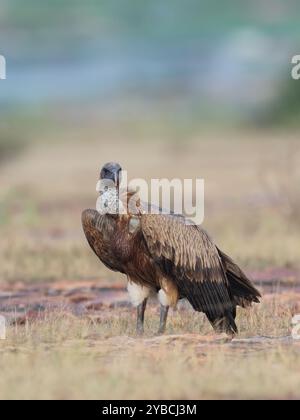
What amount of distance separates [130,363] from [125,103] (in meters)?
71.6

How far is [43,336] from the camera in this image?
11.7 metres

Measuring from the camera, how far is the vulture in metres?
11.7

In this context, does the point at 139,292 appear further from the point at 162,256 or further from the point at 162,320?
the point at 162,256

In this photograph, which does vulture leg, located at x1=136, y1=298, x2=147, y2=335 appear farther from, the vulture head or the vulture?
the vulture head

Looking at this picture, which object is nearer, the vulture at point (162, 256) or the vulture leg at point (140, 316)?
the vulture at point (162, 256)

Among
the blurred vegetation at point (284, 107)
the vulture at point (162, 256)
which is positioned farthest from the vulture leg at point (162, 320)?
the blurred vegetation at point (284, 107)

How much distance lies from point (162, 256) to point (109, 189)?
75cm

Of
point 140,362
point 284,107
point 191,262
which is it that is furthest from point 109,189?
point 284,107

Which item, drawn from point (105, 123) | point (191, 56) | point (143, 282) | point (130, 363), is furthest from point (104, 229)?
point (191, 56)

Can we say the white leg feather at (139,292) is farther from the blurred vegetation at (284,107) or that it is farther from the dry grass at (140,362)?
the blurred vegetation at (284,107)

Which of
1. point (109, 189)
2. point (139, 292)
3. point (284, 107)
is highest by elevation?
point (284, 107)

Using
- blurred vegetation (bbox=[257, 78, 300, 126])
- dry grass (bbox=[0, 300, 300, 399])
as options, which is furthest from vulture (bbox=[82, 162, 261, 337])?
blurred vegetation (bbox=[257, 78, 300, 126])

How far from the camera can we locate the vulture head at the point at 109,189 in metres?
11.7

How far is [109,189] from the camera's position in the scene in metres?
11.9
